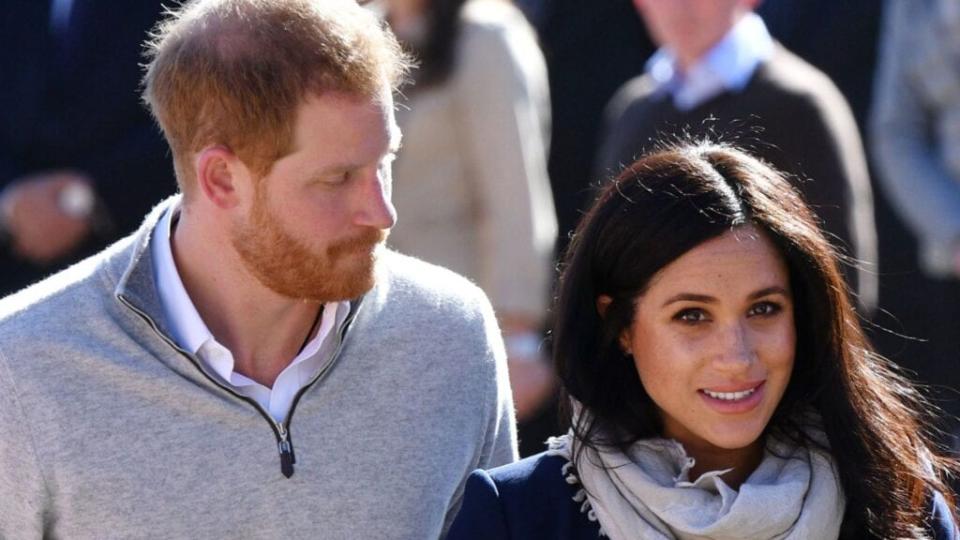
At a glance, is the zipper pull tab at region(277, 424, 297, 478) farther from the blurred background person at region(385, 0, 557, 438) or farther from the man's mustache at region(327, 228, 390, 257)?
the blurred background person at region(385, 0, 557, 438)

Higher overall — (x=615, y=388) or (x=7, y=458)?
(x=615, y=388)

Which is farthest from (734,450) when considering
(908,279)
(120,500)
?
(908,279)

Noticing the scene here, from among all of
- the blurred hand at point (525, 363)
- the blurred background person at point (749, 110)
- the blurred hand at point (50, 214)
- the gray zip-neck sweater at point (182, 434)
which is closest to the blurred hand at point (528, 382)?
the blurred hand at point (525, 363)

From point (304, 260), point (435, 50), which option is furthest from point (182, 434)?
point (435, 50)

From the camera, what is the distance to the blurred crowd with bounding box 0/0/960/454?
4977mm

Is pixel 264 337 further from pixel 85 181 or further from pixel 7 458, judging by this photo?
pixel 85 181

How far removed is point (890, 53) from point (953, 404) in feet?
3.17

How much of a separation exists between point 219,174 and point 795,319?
0.99 metres

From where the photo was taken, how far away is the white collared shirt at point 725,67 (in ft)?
16.4

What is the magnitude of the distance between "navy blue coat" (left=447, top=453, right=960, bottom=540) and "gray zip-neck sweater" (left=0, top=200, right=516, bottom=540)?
0.23 metres

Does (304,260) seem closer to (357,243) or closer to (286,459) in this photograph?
(357,243)

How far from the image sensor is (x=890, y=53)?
17.9 ft

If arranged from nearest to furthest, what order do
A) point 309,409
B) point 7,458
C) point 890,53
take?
1. point 7,458
2. point 309,409
3. point 890,53

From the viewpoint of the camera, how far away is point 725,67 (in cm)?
503
